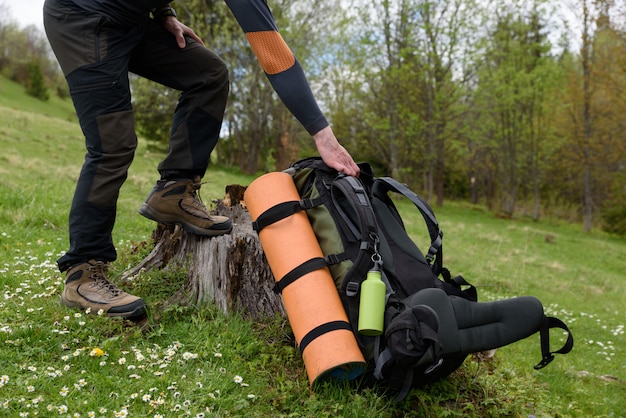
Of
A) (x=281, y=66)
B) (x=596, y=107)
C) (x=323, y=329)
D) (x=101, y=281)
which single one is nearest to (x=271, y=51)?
(x=281, y=66)

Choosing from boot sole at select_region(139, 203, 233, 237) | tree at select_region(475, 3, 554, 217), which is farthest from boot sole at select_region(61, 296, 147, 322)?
tree at select_region(475, 3, 554, 217)

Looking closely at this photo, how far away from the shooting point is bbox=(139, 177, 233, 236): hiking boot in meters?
3.56

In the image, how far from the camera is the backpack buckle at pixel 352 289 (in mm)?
2684

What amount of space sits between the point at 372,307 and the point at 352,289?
18cm

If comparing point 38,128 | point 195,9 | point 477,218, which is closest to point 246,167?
point 195,9

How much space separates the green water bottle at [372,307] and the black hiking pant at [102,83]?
1688 millimetres

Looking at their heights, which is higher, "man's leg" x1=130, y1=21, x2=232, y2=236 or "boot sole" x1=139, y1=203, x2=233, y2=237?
"man's leg" x1=130, y1=21, x2=232, y2=236

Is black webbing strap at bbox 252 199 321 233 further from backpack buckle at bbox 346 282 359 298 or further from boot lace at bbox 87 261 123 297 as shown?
boot lace at bbox 87 261 123 297

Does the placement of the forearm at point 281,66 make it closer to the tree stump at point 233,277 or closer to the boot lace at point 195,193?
the tree stump at point 233,277

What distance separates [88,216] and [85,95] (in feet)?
2.38

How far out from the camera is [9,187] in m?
8.00

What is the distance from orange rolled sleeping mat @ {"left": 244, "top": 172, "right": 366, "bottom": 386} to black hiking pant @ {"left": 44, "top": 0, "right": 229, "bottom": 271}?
87 centimetres

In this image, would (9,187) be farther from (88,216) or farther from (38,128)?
(38,128)

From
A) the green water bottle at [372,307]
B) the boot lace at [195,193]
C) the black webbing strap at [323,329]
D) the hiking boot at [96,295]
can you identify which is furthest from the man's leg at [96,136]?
the green water bottle at [372,307]
